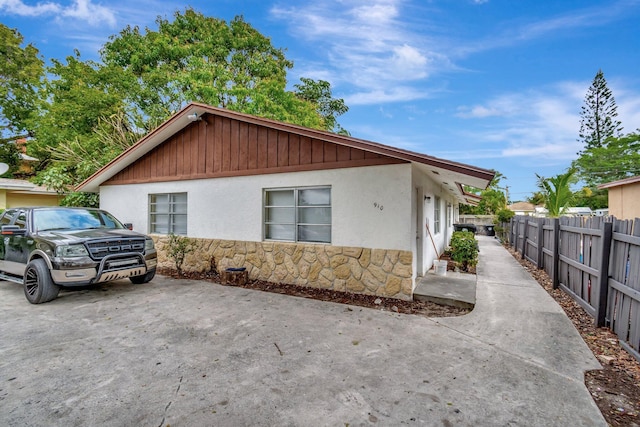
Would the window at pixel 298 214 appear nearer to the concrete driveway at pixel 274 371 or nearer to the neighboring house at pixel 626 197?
the concrete driveway at pixel 274 371

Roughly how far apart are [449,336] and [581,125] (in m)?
38.2

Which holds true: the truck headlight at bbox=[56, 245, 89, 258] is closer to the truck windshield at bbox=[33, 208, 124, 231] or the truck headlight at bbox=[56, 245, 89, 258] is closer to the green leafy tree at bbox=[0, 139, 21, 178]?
the truck windshield at bbox=[33, 208, 124, 231]

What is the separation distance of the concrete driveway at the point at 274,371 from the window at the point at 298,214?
1981mm

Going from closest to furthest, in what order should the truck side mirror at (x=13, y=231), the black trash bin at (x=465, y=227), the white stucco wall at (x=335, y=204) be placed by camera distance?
the white stucco wall at (x=335, y=204) < the truck side mirror at (x=13, y=231) < the black trash bin at (x=465, y=227)

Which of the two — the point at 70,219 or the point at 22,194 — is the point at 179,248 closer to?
the point at 70,219

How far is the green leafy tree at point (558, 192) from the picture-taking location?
1316 centimetres

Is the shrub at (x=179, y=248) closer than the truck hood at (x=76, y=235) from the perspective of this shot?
No

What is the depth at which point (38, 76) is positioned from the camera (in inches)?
739

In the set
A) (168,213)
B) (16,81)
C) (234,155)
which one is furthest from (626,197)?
(16,81)

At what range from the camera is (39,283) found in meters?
5.38

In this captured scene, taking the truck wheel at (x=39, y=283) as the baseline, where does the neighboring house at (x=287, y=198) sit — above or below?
above

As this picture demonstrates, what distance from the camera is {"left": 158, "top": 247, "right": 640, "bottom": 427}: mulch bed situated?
2559 mm

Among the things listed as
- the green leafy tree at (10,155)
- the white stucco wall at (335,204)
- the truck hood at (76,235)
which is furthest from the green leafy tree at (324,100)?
the green leafy tree at (10,155)

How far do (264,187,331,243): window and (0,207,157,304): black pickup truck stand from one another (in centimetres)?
275
